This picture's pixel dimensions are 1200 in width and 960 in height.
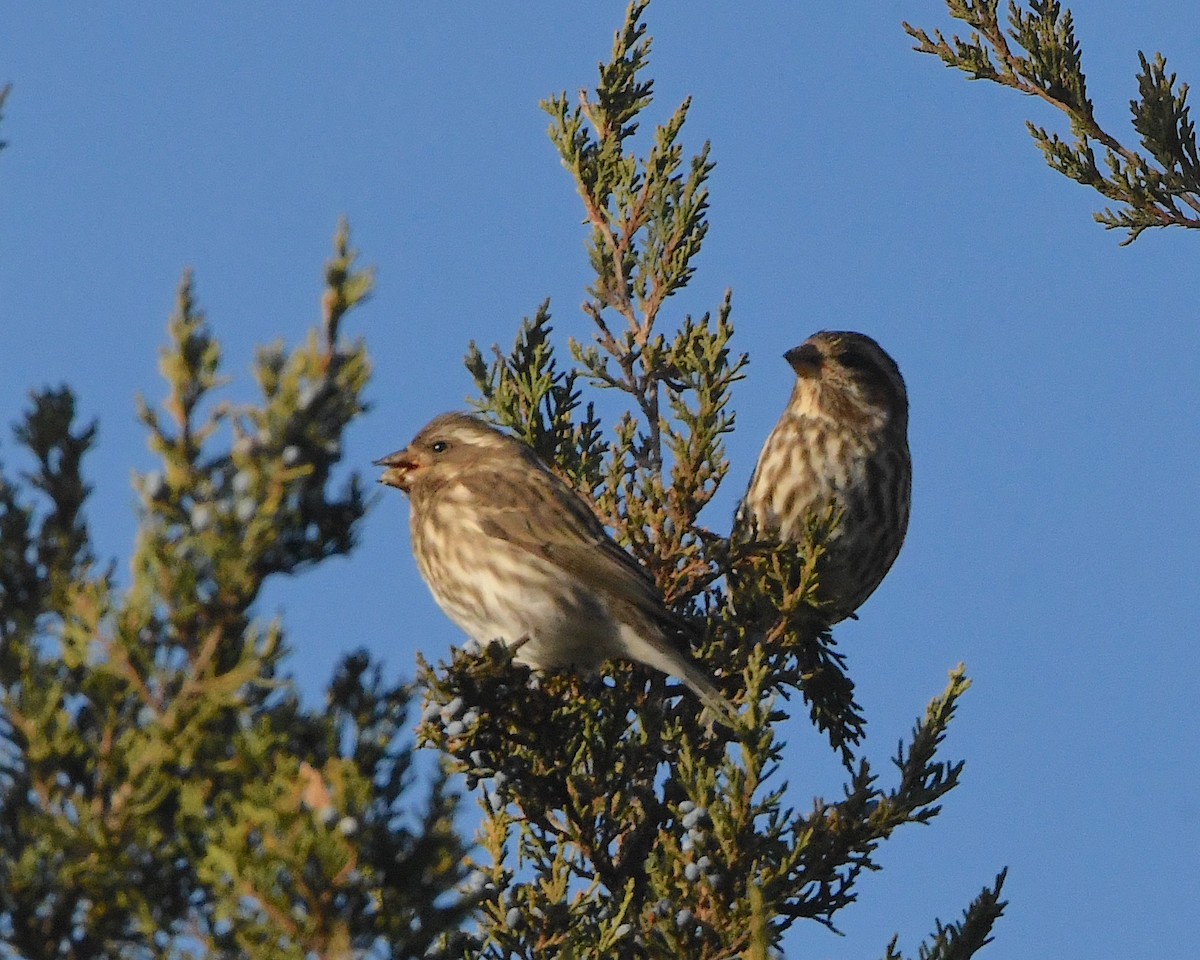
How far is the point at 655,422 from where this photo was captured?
6348 millimetres

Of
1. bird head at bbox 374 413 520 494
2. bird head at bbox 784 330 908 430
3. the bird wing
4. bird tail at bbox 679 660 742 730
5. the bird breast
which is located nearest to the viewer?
bird tail at bbox 679 660 742 730

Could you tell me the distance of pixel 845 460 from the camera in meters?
7.46

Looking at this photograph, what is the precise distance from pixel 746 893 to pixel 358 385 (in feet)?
6.42

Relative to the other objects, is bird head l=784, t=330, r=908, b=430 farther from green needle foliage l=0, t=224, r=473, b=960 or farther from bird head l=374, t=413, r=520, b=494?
green needle foliage l=0, t=224, r=473, b=960

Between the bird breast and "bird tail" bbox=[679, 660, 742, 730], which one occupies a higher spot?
the bird breast

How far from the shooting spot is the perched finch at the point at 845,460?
7293 millimetres

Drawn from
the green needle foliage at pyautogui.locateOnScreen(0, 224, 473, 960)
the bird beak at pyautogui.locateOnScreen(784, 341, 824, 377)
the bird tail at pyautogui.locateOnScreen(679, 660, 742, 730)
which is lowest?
the green needle foliage at pyautogui.locateOnScreen(0, 224, 473, 960)

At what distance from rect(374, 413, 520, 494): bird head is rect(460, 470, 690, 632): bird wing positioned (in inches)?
4.2

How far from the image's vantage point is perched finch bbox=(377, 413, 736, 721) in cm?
589

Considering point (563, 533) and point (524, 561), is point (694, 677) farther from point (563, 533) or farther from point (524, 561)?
point (524, 561)

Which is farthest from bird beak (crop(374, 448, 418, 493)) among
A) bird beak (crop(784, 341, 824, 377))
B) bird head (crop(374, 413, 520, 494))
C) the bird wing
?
bird beak (crop(784, 341, 824, 377))

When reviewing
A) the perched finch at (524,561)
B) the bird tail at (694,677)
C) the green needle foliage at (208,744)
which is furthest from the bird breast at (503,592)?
the green needle foliage at (208,744)

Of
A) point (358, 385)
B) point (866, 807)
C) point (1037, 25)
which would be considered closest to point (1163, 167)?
point (1037, 25)

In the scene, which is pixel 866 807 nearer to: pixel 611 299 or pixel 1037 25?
pixel 611 299
